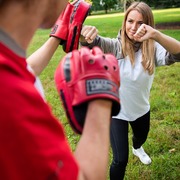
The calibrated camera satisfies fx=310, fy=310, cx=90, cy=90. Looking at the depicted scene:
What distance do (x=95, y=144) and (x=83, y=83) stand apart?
242 mm

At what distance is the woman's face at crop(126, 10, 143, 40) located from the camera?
2799mm

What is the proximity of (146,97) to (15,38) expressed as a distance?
2.13m

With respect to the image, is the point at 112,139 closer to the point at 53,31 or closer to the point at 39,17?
the point at 53,31

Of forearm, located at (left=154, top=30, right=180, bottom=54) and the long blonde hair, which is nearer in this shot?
forearm, located at (left=154, top=30, right=180, bottom=54)

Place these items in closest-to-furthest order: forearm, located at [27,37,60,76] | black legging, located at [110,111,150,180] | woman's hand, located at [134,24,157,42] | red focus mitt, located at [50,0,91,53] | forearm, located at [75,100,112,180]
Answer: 1. forearm, located at [75,100,112,180]
2. forearm, located at [27,37,60,76]
3. red focus mitt, located at [50,0,91,53]
4. woman's hand, located at [134,24,157,42]
5. black legging, located at [110,111,150,180]

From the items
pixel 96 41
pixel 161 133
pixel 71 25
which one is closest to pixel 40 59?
pixel 71 25

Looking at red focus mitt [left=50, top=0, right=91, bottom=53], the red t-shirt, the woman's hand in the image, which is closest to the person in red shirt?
the red t-shirt

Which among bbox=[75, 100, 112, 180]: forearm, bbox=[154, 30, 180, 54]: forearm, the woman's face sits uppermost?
bbox=[75, 100, 112, 180]: forearm

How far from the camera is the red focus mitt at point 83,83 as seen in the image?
44.7 inches

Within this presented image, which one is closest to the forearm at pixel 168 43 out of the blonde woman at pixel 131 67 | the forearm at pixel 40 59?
the blonde woman at pixel 131 67

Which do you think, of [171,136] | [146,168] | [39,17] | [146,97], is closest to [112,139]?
[146,97]

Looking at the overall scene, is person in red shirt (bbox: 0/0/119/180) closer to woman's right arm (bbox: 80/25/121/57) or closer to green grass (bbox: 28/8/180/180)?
woman's right arm (bbox: 80/25/121/57)

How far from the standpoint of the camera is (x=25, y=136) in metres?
0.81

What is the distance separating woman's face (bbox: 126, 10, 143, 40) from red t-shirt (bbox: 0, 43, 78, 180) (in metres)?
2.04
